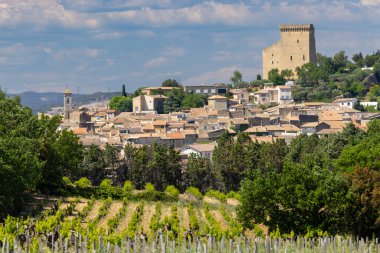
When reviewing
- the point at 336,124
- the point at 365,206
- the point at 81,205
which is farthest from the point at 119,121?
the point at 365,206

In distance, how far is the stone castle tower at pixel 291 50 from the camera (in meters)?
145

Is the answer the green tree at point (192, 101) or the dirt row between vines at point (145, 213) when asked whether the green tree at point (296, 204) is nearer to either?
the dirt row between vines at point (145, 213)

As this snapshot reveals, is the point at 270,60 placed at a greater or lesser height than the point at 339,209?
greater

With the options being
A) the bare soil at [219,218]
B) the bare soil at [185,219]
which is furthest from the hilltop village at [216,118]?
the bare soil at [219,218]

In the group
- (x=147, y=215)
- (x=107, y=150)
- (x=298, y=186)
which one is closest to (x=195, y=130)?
(x=107, y=150)

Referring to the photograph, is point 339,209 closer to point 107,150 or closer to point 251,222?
point 251,222

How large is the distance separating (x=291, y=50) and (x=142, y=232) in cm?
12043

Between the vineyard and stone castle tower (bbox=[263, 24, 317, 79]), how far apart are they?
96491mm

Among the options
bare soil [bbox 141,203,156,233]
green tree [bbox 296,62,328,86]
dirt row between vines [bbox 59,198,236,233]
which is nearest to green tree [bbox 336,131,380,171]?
dirt row between vines [bbox 59,198,236,233]

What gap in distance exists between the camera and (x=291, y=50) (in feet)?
477

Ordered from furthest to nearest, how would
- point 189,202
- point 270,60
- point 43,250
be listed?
point 270,60, point 189,202, point 43,250

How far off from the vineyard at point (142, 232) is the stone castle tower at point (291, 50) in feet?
317

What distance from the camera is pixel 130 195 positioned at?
47.6m

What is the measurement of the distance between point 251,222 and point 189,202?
12.5 metres
